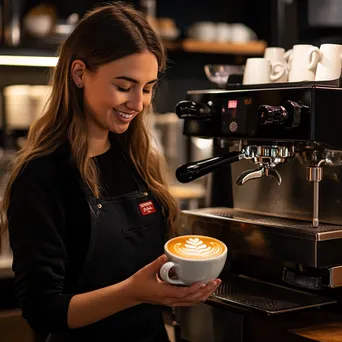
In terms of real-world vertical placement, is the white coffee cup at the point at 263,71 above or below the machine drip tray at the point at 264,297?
above

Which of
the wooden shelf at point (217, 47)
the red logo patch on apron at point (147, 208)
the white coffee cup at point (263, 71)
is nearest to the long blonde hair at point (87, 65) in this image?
the red logo patch on apron at point (147, 208)

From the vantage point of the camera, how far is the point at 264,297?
152 cm

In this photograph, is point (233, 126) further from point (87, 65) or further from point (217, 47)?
point (217, 47)

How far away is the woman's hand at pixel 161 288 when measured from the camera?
1225mm

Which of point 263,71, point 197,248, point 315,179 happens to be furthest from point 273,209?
point 197,248

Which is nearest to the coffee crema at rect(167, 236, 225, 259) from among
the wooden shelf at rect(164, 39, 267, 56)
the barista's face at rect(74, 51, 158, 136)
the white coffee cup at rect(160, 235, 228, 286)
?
the white coffee cup at rect(160, 235, 228, 286)

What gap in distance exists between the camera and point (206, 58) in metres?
4.59

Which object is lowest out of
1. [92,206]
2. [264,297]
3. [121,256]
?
[264,297]

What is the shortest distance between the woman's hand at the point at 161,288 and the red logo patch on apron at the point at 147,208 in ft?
0.92

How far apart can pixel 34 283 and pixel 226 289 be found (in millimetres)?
489

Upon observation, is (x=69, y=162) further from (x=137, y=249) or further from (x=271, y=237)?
(x=271, y=237)

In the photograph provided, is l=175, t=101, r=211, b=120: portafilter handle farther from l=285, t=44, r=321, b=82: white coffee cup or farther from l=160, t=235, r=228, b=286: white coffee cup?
l=160, t=235, r=228, b=286: white coffee cup

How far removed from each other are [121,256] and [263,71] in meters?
0.54

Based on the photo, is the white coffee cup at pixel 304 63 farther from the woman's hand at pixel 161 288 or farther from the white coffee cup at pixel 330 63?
the woman's hand at pixel 161 288
